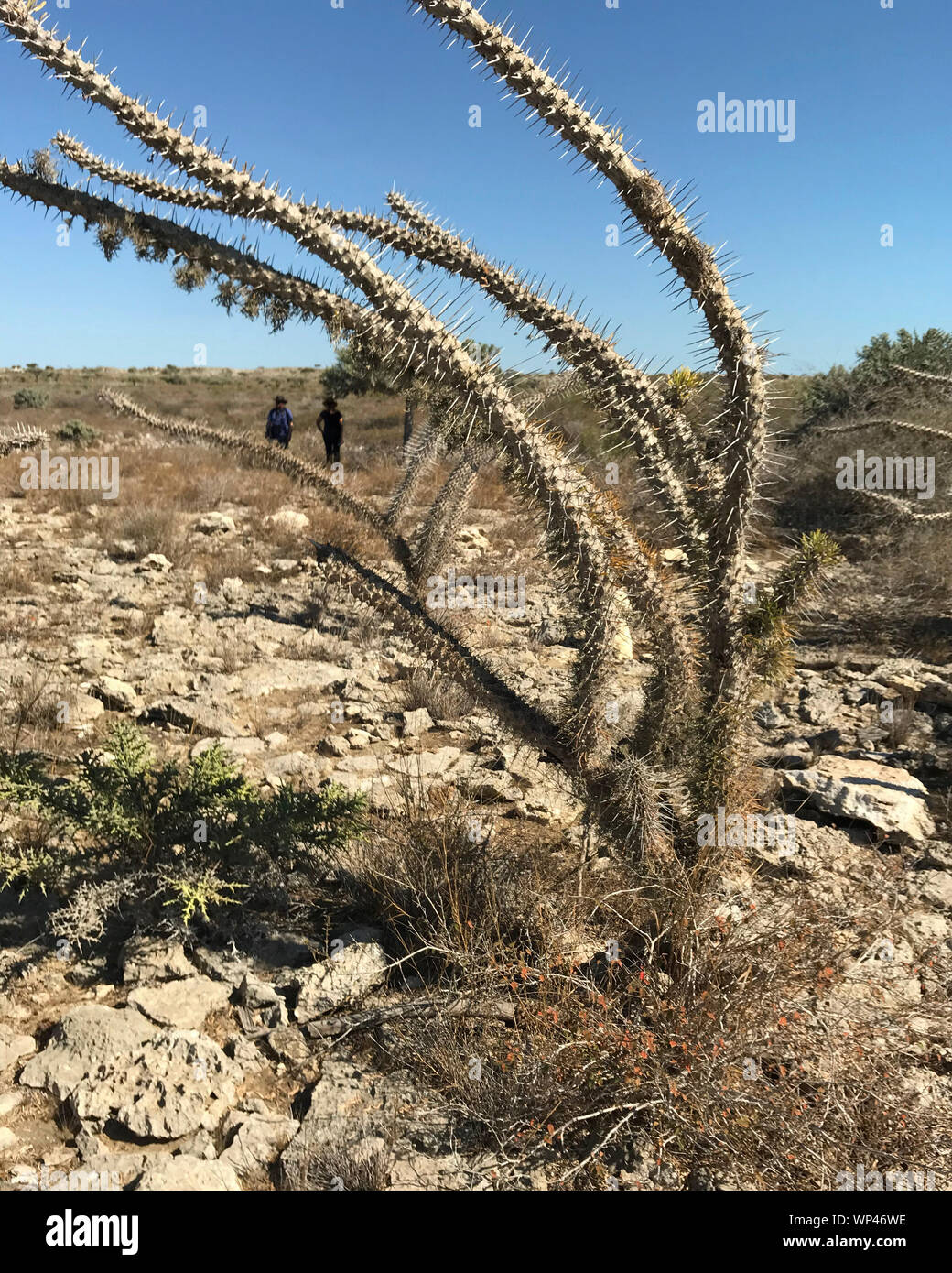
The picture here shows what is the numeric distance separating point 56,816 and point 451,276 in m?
2.57

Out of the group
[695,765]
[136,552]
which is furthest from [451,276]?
[136,552]

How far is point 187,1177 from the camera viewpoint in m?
2.06

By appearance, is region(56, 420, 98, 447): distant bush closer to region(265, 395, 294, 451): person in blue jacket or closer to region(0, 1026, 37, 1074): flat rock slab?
region(265, 395, 294, 451): person in blue jacket

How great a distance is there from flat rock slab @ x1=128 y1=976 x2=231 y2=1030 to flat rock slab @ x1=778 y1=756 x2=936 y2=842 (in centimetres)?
279

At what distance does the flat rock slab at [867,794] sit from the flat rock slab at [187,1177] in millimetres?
2953

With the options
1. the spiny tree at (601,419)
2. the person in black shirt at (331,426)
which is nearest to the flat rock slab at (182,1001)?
the spiny tree at (601,419)

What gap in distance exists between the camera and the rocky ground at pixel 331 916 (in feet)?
7.29

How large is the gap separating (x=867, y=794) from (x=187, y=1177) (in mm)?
3261

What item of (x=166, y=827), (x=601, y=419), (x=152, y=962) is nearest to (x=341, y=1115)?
(x=152, y=962)

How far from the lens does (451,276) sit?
9.95ft

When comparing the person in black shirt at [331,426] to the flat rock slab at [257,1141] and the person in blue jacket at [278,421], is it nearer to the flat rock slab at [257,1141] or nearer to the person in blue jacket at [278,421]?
the person in blue jacket at [278,421]

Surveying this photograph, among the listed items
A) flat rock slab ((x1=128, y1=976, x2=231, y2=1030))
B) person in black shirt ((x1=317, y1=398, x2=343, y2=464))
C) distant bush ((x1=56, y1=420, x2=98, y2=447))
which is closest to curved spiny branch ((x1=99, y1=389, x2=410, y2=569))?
flat rock slab ((x1=128, y1=976, x2=231, y2=1030))

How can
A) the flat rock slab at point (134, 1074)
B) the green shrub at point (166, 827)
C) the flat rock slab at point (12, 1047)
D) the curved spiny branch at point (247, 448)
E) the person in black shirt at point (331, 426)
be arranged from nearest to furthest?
the flat rock slab at point (134, 1074) → the flat rock slab at point (12, 1047) → the green shrub at point (166, 827) → the curved spiny branch at point (247, 448) → the person in black shirt at point (331, 426)
